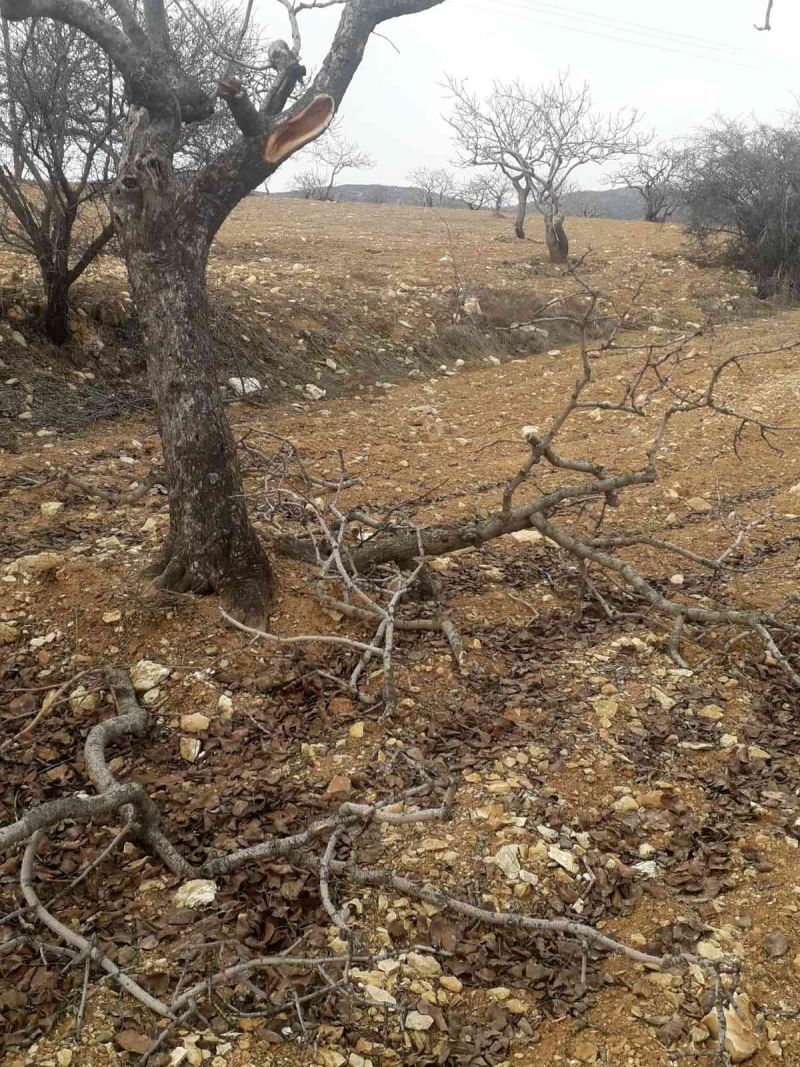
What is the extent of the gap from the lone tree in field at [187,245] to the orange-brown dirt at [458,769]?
0.21 meters

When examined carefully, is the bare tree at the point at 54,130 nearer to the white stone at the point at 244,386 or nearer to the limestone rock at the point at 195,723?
the white stone at the point at 244,386

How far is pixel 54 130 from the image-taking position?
5.34 m

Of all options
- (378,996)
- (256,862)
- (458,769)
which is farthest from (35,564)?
(378,996)

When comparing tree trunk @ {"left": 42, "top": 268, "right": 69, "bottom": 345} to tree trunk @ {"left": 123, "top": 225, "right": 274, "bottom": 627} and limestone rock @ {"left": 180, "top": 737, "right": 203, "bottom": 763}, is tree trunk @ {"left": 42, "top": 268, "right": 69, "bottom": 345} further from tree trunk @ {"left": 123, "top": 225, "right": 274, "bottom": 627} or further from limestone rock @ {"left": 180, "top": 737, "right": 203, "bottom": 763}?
limestone rock @ {"left": 180, "top": 737, "right": 203, "bottom": 763}

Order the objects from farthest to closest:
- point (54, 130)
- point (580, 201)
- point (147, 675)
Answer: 1. point (580, 201)
2. point (54, 130)
3. point (147, 675)

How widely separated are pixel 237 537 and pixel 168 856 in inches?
49.4

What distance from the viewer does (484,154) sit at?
14.3 meters

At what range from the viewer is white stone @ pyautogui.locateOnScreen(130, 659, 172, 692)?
2656 mm

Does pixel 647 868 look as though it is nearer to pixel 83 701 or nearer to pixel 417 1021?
pixel 417 1021

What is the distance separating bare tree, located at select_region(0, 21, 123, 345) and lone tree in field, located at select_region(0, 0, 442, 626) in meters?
2.69

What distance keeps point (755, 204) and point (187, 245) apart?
11.8m

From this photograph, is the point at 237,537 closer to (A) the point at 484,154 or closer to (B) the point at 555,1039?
(B) the point at 555,1039

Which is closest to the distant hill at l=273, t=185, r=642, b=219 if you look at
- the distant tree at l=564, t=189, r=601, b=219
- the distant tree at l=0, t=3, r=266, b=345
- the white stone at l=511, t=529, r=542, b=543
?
the distant tree at l=564, t=189, r=601, b=219

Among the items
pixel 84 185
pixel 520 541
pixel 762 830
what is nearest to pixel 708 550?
pixel 520 541
